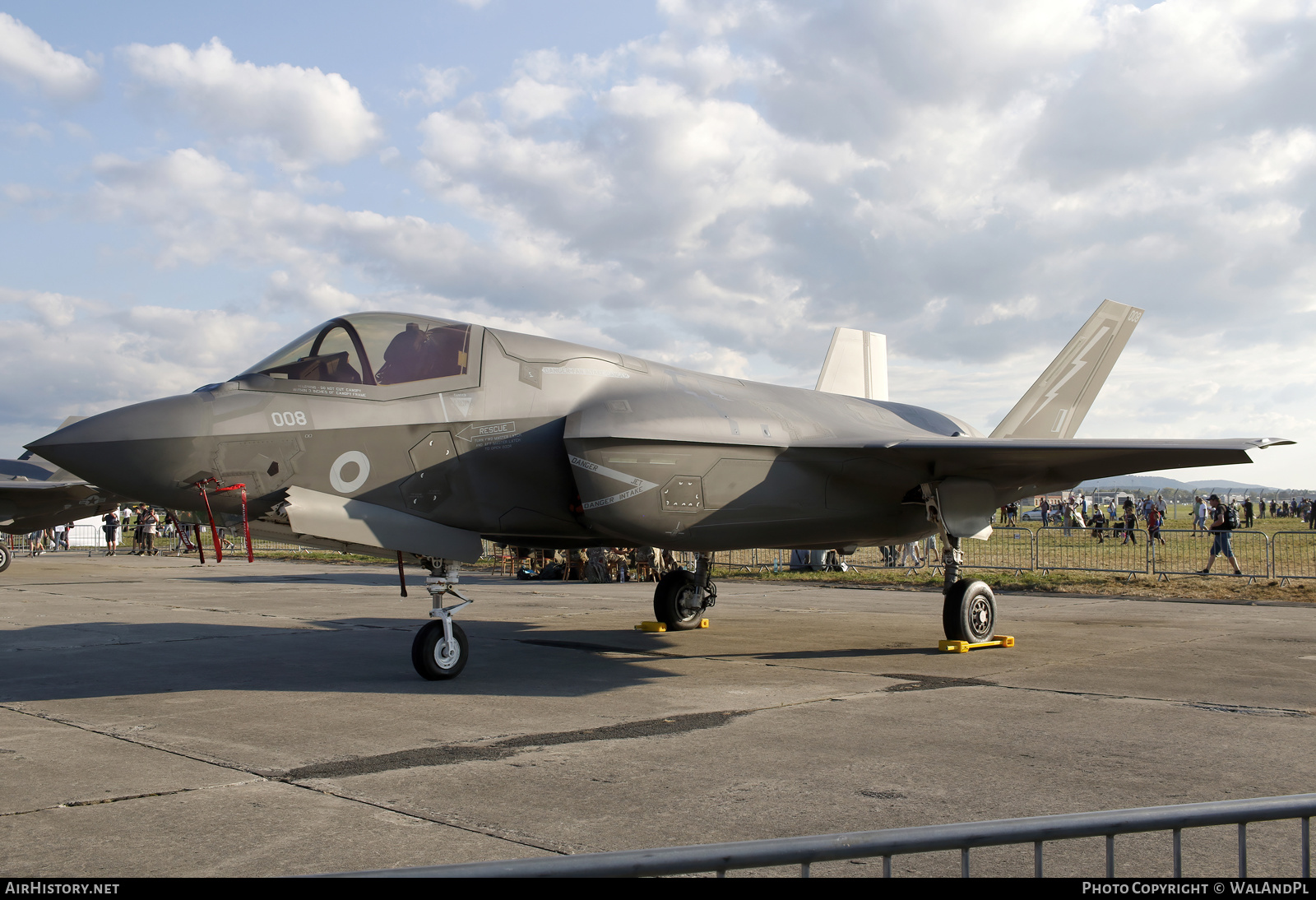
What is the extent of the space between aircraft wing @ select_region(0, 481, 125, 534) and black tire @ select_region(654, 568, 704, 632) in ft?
54.1

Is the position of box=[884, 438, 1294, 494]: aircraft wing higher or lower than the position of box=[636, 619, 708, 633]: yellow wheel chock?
higher

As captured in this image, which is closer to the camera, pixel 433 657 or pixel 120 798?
pixel 120 798

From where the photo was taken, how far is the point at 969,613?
422 inches

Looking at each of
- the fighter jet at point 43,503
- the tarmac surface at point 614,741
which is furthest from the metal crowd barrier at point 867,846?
the fighter jet at point 43,503

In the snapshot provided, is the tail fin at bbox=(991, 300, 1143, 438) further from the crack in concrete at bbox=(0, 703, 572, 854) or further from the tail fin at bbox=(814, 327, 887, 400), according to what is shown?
the crack in concrete at bbox=(0, 703, 572, 854)

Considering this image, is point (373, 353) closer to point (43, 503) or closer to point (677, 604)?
point (677, 604)

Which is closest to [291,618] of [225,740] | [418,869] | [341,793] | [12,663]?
[12,663]

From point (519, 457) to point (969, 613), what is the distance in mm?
5611

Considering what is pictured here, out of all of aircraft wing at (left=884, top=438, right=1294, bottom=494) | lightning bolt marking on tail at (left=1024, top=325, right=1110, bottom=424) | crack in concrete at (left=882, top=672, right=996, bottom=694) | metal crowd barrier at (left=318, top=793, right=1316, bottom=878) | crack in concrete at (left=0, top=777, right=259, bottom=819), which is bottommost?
crack in concrete at (left=882, top=672, right=996, bottom=694)

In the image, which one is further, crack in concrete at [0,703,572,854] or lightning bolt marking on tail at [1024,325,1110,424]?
lightning bolt marking on tail at [1024,325,1110,424]

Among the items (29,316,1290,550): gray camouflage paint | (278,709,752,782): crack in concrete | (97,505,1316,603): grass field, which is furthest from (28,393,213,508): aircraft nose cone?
(97,505,1316,603): grass field

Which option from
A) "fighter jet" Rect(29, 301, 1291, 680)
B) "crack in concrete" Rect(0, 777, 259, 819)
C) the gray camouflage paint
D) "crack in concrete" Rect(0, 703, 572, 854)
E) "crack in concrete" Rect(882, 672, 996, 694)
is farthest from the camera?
"crack in concrete" Rect(882, 672, 996, 694)

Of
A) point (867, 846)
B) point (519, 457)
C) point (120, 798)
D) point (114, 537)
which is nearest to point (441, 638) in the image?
point (519, 457)

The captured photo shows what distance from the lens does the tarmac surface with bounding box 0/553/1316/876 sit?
4.04 m
